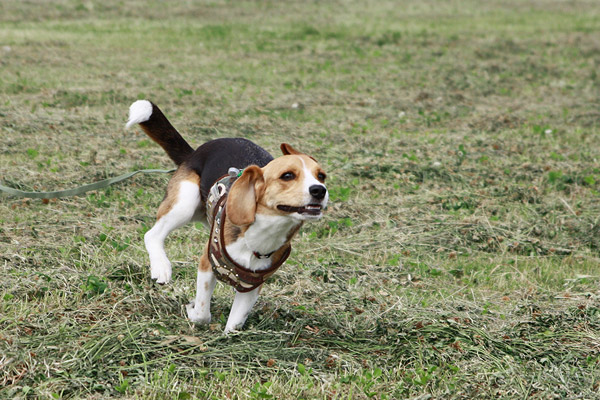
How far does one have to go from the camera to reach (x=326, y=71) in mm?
14250

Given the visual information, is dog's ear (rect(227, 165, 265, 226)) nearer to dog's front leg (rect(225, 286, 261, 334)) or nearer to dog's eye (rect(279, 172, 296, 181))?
dog's eye (rect(279, 172, 296, 181))

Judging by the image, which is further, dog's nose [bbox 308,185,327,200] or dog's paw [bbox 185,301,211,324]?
dog's paw [bbox 185,301,211,324]

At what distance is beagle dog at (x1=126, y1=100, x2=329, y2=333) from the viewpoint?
3383 mm

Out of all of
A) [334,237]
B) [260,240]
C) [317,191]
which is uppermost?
[317,191]

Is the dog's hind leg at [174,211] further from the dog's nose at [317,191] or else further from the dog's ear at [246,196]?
the dog's nose at [317,191]

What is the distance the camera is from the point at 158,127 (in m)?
4.65

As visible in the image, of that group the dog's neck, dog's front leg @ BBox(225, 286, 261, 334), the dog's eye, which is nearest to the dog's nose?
the dog's eye

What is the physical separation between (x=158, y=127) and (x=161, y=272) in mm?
1071

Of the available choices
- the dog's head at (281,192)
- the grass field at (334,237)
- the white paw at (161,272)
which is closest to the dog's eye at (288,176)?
the dog's head at (281,192)

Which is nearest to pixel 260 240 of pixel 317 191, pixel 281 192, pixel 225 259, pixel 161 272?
pixel 225 259

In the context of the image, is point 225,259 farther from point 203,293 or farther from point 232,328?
point 232,328

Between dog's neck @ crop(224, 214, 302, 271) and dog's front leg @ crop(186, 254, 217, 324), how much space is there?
315 mm

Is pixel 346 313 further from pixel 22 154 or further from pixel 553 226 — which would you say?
pixel 22 154

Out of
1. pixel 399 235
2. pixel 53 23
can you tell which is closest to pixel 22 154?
pixel 399 235
